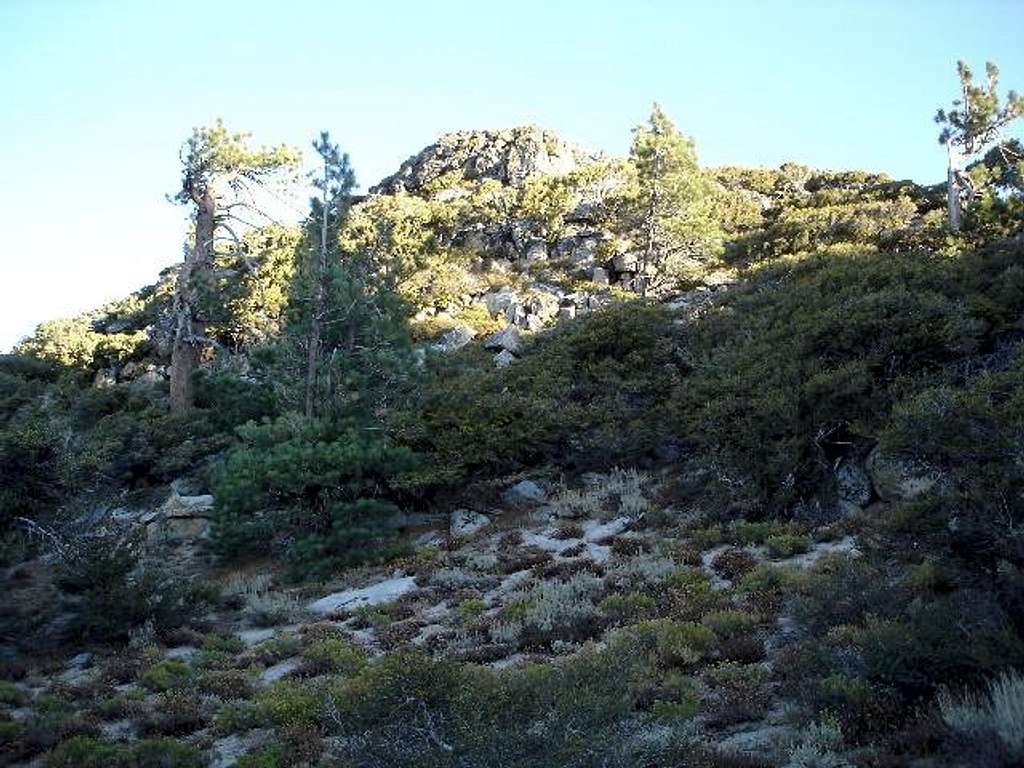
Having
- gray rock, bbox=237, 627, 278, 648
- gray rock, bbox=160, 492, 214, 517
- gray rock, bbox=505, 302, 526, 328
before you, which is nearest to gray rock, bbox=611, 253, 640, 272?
gray rock, bbox=505, 302, 526, 328

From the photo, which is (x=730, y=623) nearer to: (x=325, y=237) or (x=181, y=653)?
(x=181, y=653)

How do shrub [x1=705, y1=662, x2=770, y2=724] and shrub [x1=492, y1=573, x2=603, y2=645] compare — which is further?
shrub [x1=492, y1=573, x2=603, y2=645]

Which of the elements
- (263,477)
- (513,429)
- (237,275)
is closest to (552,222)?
(237,275)

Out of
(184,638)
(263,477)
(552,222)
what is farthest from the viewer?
(552,222)

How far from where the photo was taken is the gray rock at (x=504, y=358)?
74.1 feet

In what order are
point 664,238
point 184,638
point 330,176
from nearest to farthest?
point 184,638 → point 330,176 → point 664,238

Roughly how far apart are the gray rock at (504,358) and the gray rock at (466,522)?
22.5 feet

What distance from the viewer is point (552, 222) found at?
38812 mm

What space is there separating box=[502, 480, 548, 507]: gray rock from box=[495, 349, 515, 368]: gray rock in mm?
5964

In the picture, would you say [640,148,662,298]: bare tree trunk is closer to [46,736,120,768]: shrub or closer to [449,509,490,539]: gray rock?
[449,509,490,539]: gray rock

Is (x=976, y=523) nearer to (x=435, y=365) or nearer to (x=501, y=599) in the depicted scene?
(x=501, y=599)

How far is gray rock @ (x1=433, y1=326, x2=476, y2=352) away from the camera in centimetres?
2642

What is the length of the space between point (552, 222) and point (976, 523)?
112 feet

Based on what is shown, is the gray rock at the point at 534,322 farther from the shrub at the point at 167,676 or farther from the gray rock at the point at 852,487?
the shrub at the point at 167,676
